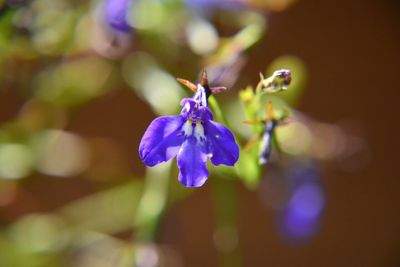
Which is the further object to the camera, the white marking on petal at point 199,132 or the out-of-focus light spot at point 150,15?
the out-of-focus light spot at point 150,15

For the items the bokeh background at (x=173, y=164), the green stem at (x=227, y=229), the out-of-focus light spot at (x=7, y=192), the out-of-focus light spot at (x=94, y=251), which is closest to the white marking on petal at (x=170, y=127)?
the bokeh background at (x=173, y=164)

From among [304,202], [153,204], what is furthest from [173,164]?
[304,202]

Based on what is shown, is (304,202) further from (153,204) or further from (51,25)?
(51,25)

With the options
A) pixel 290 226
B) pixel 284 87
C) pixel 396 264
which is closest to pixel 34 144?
pixel 290 226

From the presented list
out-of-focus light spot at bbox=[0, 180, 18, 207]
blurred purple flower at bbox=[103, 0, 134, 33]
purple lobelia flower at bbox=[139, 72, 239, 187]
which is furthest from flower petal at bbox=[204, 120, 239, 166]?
out-of-focus light spot at bbox=[0, 180, 18, 207]

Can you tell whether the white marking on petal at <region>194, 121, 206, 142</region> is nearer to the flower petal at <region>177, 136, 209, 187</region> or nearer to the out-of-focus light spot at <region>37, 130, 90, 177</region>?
the flower petal at <region>177, 136, 209, 187</region>

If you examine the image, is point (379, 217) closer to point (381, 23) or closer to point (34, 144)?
point (381, 23)

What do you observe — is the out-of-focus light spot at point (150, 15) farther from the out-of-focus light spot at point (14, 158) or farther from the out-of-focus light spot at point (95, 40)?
the out-of-focus light spot at point (14, 158)
